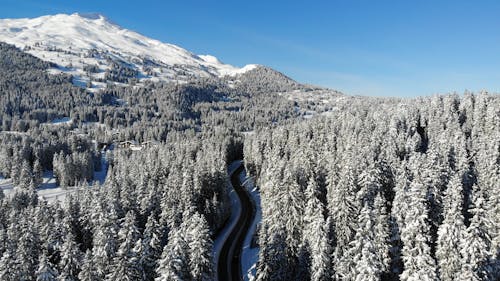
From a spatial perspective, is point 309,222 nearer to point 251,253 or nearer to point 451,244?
point 451,244

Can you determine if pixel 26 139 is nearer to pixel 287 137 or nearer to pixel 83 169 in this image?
pixel 83 169

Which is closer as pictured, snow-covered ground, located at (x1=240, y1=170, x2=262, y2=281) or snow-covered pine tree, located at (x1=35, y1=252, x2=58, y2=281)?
snow-covered pine tree, located at (x1=35, y1=252, x2=58, y2=281)

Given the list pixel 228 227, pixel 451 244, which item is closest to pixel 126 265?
pixel 451 244

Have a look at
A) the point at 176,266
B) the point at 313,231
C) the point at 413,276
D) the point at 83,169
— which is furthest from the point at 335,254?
the point at 83,169

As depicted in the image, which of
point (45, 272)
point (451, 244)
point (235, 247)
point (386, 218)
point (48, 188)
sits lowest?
point (48, 188)

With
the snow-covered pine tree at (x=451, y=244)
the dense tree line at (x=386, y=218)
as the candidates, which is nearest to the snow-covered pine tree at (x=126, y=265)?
the dense tree line at (x=386, y=218)

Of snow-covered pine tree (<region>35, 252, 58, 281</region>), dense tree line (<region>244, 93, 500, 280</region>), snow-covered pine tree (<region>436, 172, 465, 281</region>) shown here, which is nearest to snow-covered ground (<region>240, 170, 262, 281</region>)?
dense tree line (<region>244, 93, 500, 280</region>)

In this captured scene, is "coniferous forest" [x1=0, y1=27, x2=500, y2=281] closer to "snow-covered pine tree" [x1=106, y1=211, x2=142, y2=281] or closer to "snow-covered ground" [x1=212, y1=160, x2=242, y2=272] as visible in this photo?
"snow-covered pine tree" [x1=106, y1=211, x2=142, y2=281]

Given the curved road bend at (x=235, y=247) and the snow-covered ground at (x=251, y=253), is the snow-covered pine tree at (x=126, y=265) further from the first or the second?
the snow-covered ground at (x=251, y=253)
